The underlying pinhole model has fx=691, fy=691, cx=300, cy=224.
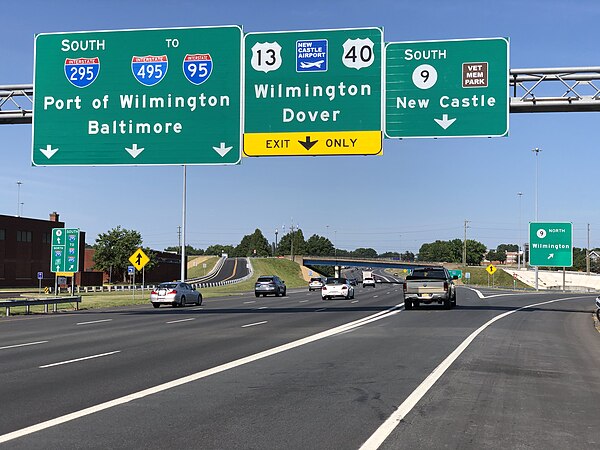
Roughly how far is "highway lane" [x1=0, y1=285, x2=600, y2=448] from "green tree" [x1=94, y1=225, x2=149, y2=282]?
78422 mm

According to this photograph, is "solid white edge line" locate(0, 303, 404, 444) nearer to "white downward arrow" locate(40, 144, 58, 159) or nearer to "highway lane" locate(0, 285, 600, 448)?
"highway lane" locate(0, 285, 600, 448)

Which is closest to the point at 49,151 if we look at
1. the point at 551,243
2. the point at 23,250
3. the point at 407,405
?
the point at 407,405

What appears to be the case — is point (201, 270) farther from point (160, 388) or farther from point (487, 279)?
point (160, 388)

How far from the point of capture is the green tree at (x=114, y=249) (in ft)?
320

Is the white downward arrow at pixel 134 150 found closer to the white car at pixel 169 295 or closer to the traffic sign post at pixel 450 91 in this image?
the traffic sign post at pixel 450 91

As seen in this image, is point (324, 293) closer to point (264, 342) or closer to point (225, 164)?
point (225, 164)

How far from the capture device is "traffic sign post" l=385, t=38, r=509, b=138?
72.9 ft

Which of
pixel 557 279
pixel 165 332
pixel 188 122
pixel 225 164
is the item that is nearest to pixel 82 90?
pixel 188 122

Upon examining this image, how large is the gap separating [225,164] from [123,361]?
36.2 feet

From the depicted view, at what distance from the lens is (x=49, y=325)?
25219mm

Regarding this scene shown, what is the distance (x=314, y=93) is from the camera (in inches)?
907

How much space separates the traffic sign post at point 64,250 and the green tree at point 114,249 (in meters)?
58.9

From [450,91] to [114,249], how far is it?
8205 centimetres

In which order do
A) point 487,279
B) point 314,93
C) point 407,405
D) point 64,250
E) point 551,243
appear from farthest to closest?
1. point 487,279
2. point 551,243
3. point 64,250
4. point 314,93
5. point 407,405
